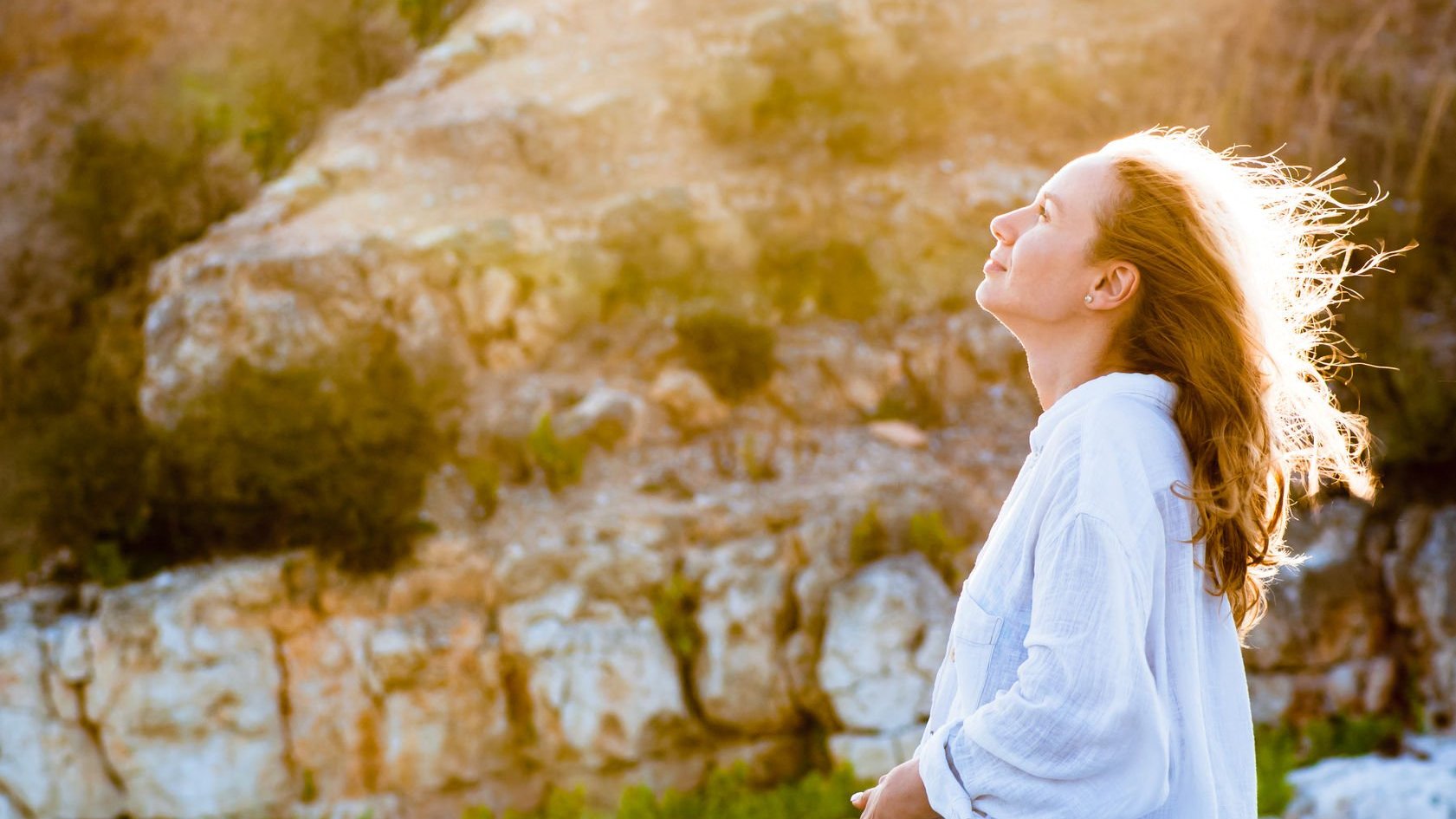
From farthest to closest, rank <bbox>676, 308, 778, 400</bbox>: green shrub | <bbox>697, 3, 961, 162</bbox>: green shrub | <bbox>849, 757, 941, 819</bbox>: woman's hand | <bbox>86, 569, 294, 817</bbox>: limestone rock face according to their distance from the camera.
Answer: <bbox>697, 3, 961, 162</bbox>: green shrub < <bbox>676, 308, 778, 400</bbox>: green shrub < <bbox>86, 569, 294, 817</bbox>: limestone rock face < <bbox>849, 757, 941, 819</bbox>: woman's hand

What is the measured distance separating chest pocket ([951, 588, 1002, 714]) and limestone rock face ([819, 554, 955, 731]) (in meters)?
4.57

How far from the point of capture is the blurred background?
588cm

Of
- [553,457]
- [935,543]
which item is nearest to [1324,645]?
[935,543]

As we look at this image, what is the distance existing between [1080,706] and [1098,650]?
2.4 inches

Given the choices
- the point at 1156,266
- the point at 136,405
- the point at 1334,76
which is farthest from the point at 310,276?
the point at 1334,76

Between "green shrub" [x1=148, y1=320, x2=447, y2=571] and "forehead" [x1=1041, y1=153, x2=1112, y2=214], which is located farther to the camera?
"green shrub" [x1=148, y1=320, x2=447, y2=571]

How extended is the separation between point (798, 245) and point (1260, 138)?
12.3ft

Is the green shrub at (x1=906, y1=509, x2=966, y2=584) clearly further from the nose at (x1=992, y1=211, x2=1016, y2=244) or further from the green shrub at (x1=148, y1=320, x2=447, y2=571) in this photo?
the nose at (x1=992, y1=211, x2=1016, y2=244)

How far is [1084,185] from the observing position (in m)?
1.37

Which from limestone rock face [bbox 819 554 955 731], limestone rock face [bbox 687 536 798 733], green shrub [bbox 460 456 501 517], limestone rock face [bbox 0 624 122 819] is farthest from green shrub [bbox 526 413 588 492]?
limestone rock face [bbox 0 624 122 819]

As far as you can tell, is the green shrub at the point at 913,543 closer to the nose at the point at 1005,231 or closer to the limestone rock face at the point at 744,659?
the limestone rock face at the point at 744,659

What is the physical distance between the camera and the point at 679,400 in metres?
6.96

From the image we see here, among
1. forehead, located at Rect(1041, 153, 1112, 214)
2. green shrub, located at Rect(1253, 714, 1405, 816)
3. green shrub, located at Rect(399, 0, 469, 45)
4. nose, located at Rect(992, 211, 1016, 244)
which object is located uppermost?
green shrub, located at Rect(399, 0, 469, 45)

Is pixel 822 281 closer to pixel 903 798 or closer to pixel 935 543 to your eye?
pixel 935 543
